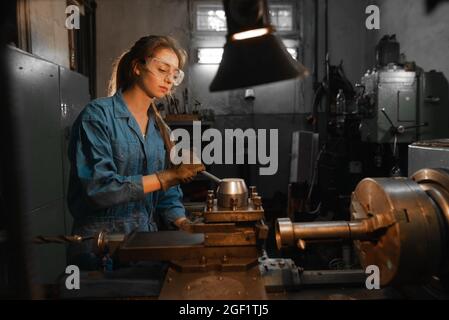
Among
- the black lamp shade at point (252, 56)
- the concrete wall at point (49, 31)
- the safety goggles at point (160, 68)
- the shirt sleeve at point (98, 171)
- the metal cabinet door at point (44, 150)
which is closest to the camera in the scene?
the black lamp shade at point (252, 56)

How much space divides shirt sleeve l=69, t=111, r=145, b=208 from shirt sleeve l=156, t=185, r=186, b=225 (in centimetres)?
29

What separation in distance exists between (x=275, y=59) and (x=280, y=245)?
0.45 meters

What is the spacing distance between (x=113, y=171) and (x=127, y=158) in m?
0.16

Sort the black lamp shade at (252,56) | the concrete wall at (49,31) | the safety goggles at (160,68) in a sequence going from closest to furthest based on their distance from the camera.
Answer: the black lamp shade at (252,56)
the safety goggles at (160,68)
the concrete wall at (49,31)

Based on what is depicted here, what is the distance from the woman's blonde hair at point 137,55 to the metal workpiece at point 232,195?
75cm

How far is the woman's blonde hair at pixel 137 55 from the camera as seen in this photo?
1.49m

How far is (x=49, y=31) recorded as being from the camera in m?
2.88

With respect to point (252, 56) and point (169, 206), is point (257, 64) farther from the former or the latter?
point (169, 206)

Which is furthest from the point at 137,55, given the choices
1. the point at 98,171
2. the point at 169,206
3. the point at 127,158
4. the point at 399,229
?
the point at 399,229

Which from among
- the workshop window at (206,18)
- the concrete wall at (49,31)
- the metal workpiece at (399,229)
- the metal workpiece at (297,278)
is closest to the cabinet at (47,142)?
the concrete wall at (49,31)

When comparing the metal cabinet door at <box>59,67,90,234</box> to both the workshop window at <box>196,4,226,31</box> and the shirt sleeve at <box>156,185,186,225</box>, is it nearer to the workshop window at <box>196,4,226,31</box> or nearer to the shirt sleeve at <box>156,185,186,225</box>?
the shirt sleeve at <box>156,185,186,225</box>

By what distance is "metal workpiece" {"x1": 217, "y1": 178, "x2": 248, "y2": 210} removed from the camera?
1.02 m

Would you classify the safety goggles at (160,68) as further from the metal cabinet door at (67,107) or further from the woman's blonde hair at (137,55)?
the metal cabinet door at (67,107)
